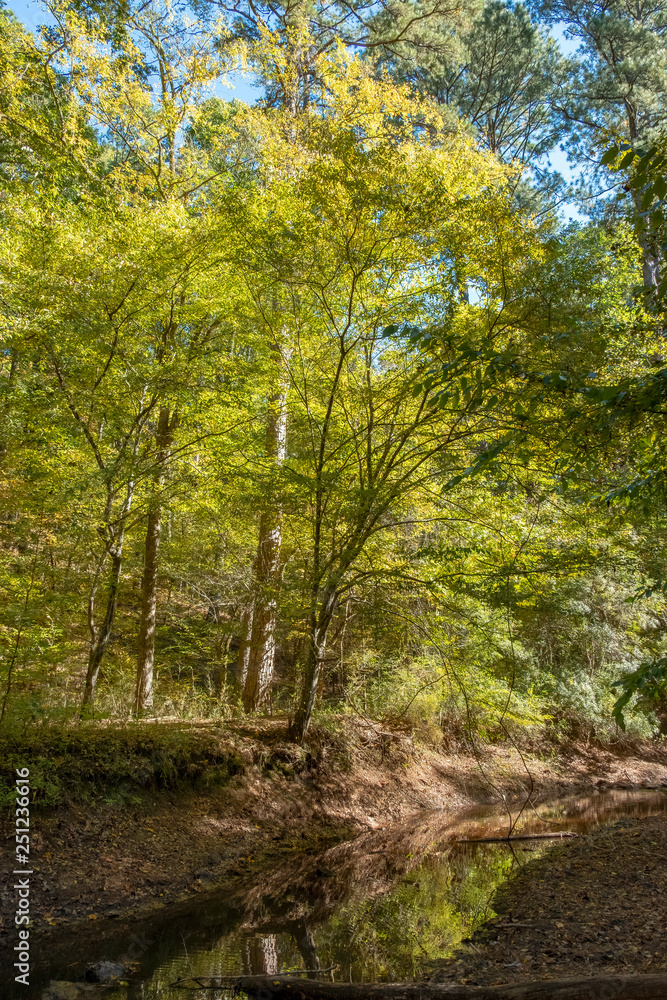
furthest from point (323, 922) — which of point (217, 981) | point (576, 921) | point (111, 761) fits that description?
point (111, 761)

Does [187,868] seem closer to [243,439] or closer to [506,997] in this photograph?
[506,997]

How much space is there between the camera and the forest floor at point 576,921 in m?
3.95

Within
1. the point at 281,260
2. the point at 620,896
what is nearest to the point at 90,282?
the point at 281,260

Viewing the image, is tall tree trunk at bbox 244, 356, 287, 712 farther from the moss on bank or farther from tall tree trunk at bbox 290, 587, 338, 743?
the moss on bank

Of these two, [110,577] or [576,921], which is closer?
[576,921]

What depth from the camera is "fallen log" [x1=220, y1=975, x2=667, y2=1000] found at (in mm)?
3279

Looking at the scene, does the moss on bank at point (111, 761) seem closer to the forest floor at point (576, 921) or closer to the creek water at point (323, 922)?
the creek water at point (323, 922)

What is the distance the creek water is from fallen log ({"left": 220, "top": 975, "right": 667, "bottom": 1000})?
0.37m

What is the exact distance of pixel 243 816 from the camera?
7309mm

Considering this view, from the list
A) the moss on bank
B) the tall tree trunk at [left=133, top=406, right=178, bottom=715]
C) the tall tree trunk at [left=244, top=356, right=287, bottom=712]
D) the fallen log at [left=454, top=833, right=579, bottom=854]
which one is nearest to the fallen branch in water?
the moss on bank

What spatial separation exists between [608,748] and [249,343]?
41.0 feet

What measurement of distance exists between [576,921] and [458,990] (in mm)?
1811

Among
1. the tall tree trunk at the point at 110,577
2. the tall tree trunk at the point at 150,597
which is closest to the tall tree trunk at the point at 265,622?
the tall tree trunk at the point at 150,597

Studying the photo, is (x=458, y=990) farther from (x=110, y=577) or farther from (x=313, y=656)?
(x=110, y=577)
